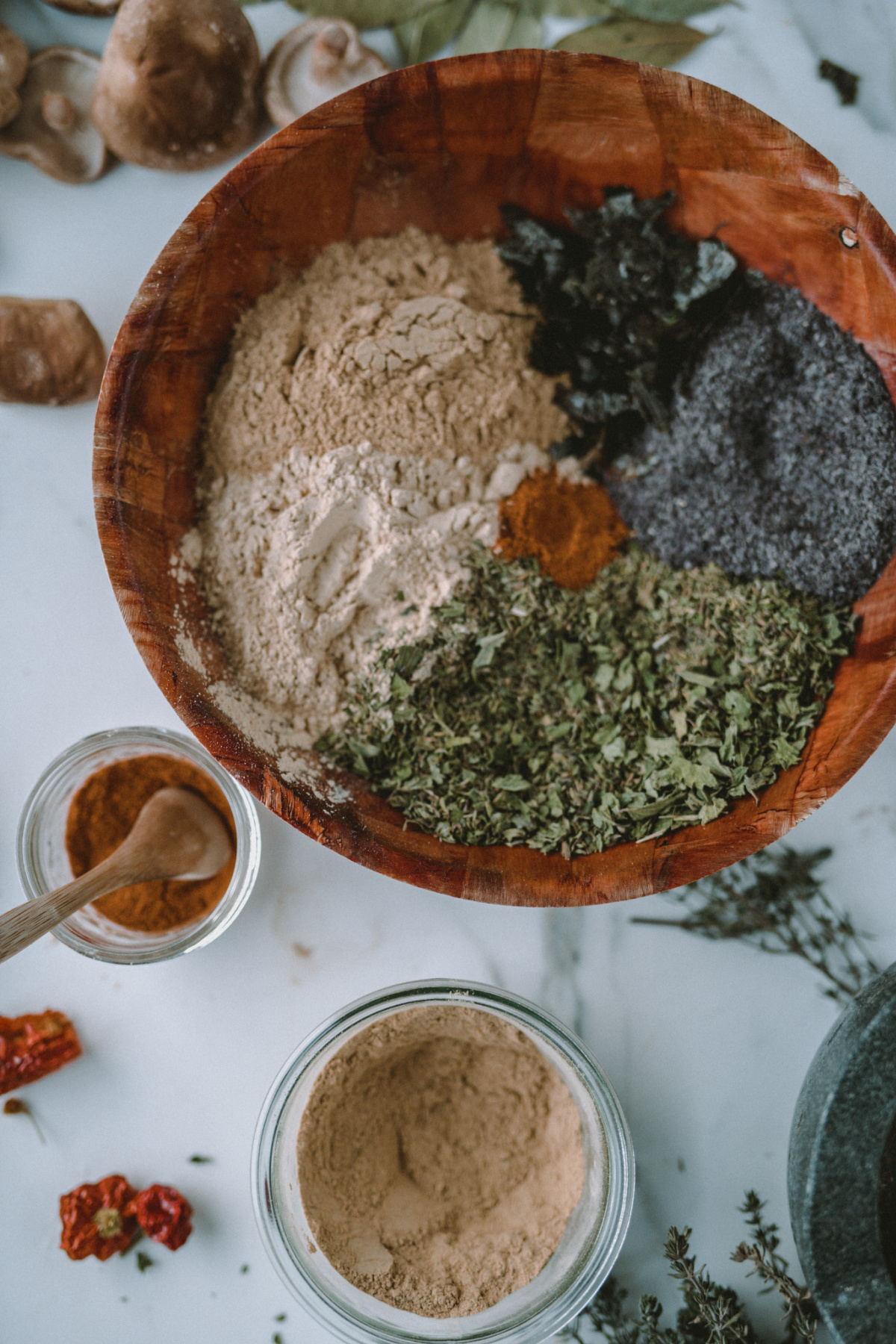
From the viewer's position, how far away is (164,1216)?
4.15 ft

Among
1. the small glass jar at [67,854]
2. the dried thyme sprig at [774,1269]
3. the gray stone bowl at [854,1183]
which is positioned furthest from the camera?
Answer: the small glass jar at [67,854]

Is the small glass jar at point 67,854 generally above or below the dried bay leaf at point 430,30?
below

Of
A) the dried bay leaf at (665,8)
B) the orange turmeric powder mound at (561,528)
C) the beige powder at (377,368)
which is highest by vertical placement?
the dried bay leaf at (665,8)

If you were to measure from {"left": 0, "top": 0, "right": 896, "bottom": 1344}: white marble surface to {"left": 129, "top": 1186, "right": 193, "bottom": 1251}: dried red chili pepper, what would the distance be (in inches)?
1.4

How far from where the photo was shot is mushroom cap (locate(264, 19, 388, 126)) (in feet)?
4.17

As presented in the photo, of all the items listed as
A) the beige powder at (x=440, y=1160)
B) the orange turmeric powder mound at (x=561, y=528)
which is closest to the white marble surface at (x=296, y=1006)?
the beige powder at (x=440, y=1160)

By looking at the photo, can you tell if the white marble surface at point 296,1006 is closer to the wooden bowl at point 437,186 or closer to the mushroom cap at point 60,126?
the mushroom cap at point 60,126

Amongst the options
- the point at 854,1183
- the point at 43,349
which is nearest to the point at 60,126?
the point at 43,349

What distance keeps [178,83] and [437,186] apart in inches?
15.3

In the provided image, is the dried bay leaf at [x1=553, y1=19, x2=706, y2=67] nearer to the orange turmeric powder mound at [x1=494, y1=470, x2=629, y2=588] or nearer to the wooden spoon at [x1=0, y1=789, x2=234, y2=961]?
the orange turmeric powder mound at [x1=494, y1=470, x2=629, y2=588]

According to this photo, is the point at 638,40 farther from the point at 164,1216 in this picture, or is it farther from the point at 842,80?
the point at 164,1216

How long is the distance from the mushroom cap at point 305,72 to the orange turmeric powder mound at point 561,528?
65cm

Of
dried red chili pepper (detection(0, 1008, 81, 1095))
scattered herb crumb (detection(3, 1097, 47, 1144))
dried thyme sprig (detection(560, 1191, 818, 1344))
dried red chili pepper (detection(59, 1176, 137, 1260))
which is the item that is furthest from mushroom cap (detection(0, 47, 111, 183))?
dried thyme sprig (detection(560, 1191, 818, 1344))

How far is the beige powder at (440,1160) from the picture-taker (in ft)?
3.90
